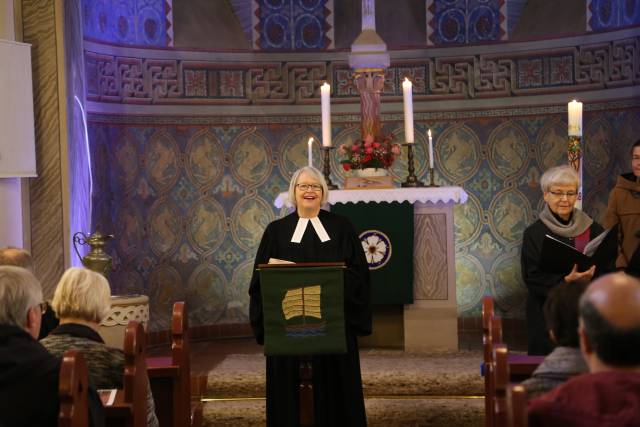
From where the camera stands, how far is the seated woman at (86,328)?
3506mm

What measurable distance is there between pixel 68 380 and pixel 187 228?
20.8 feet

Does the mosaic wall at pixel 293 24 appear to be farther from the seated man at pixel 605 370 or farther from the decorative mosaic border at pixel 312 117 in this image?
the seated man at pixel 605 370

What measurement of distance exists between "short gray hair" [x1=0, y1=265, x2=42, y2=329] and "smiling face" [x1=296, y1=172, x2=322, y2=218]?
236 centimetres

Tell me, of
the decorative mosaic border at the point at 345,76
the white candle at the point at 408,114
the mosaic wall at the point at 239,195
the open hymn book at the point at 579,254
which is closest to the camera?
the open hymn book at the point at 579,254

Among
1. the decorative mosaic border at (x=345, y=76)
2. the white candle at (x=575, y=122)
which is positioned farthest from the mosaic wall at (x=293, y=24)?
the white candle at (x=575, y=122)

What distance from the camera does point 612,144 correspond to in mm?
8602

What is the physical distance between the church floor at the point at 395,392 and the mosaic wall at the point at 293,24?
3.73m

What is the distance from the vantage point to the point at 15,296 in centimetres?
311

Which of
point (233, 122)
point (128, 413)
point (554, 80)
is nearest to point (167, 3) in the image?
point (233, 122)

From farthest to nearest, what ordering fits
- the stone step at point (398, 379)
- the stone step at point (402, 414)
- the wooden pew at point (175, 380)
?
the stone step at point (398, 379) < the stone step at point (402, 414) < the wooden pew at point (175, 380)

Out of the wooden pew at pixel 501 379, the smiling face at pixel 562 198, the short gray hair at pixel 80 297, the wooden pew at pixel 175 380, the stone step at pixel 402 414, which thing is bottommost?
the stone step at pixel 402 414

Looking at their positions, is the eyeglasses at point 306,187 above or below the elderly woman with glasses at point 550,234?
above

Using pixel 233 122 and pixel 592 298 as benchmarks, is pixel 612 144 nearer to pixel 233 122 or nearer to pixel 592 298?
pixel 233 122

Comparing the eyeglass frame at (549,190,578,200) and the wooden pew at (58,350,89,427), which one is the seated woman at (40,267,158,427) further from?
the eyeglass frame at (549,190,578,200)
